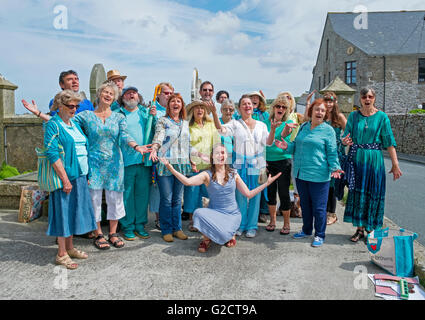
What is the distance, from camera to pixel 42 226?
187 inches

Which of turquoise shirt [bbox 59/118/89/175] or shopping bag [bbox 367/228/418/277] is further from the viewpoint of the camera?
turquoise shirt [bbox 59/118/89/175]

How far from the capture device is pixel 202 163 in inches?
172

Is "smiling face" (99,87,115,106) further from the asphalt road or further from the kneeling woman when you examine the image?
the asphalt road

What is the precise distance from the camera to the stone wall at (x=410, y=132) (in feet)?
55.6

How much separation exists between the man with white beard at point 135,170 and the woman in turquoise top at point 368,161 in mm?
2588

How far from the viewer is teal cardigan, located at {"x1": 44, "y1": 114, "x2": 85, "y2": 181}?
10.7 feet

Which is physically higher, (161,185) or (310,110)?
(310,110)

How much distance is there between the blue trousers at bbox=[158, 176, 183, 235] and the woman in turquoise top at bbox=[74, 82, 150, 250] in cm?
50

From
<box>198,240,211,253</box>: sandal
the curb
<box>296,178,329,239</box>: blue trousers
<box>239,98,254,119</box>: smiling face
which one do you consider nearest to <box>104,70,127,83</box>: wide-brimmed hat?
<box>239,98,254,119</box>: smiling face

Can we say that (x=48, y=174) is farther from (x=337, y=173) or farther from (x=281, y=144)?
(x=337, y=173)

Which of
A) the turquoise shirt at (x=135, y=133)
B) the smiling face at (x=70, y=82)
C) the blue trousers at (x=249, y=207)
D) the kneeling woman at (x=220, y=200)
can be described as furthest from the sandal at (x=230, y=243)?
the smiling face at (x=70, y=82)

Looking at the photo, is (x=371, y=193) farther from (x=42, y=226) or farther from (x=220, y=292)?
(x=42, y=226)
